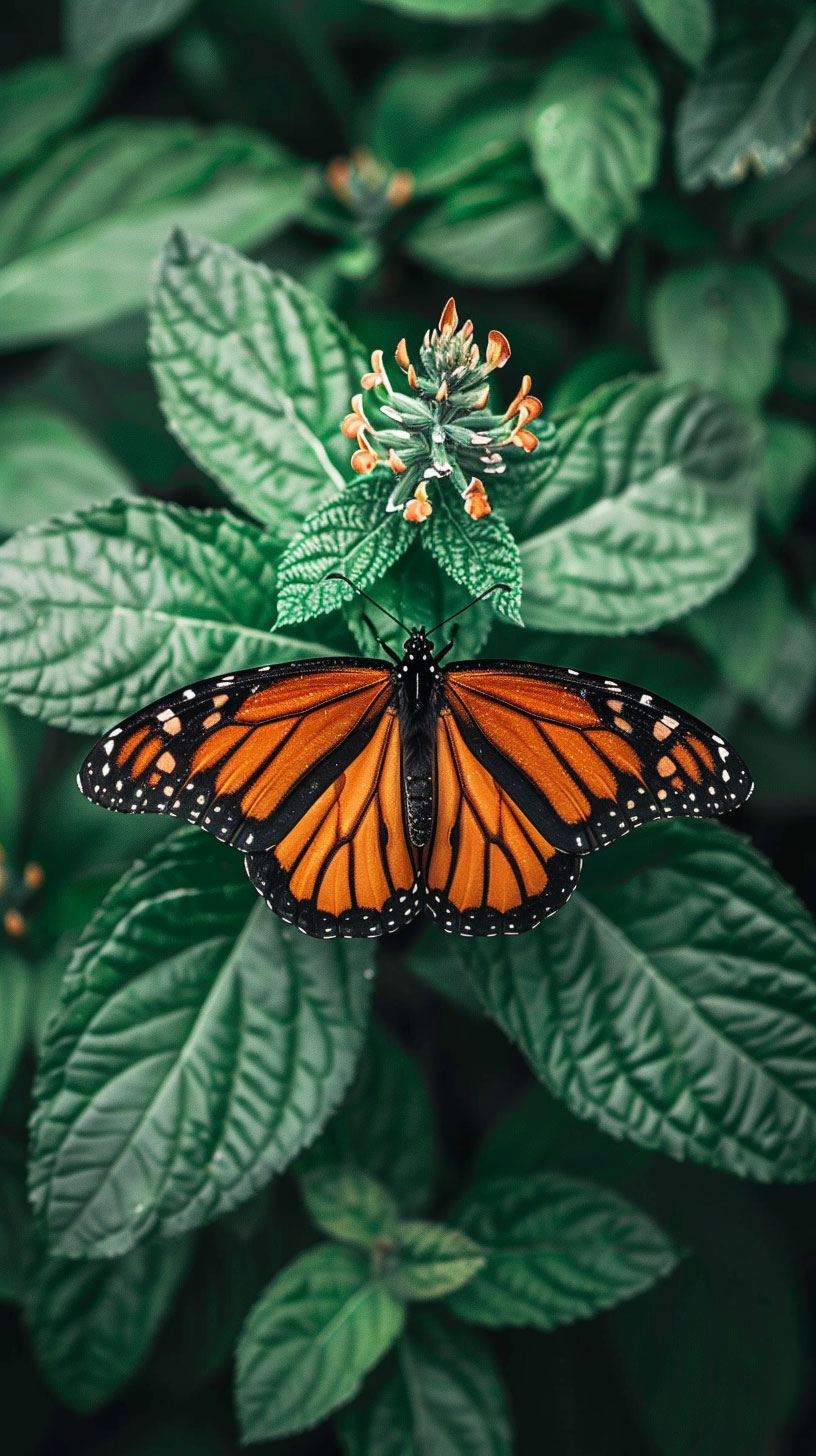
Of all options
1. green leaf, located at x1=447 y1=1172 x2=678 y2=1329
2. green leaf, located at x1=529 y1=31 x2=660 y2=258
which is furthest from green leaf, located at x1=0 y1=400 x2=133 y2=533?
green leaf, located at x1=447 y1=1172 x2=678 y2=1329

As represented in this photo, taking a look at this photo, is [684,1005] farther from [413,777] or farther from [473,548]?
[473,548]

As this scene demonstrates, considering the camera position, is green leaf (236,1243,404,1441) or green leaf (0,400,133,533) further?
green leaf (0,400,133,533)

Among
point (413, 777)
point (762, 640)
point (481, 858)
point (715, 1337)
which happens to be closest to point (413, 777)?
point (413, 777)

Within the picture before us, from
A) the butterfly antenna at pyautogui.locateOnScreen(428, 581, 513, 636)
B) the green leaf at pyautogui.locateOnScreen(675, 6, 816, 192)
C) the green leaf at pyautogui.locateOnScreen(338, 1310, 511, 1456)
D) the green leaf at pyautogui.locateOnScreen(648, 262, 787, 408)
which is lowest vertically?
the green leaf at pyautogui.locateOnScreen(338, 1310, 511, 1456)

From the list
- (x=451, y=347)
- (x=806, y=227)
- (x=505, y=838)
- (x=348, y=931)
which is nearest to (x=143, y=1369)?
(x=348, y=931)

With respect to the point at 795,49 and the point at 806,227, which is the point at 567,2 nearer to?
the point at 795,49

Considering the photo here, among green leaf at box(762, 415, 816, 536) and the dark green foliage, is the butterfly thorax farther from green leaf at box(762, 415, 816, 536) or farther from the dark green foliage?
green leaf at box(762, 415, 816, 536)
